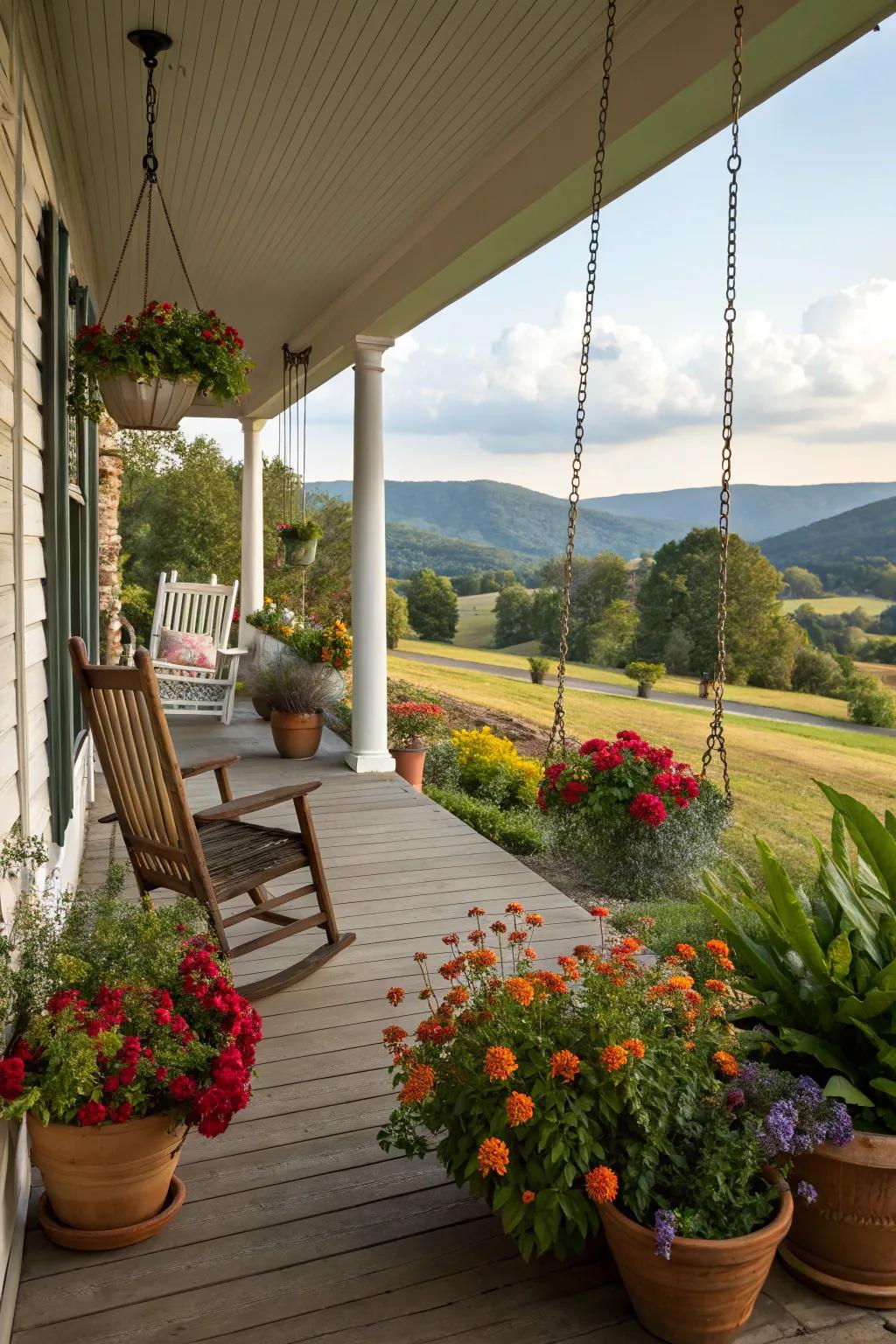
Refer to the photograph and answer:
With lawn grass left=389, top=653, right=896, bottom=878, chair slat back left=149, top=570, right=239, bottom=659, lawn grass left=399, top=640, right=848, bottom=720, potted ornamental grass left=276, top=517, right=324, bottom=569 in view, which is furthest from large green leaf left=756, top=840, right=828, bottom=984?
chair slat back left=149, top=570, right=239, bottom=659

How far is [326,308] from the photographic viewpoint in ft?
19.6

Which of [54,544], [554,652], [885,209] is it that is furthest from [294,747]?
[885,209]

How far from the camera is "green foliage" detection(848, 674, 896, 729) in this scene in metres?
6.38

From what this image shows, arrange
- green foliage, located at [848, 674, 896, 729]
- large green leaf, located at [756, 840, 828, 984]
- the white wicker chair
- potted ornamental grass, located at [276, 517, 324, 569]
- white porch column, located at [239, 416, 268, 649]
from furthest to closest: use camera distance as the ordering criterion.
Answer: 1. white porch column, located at [239, 416, 268, 649]
2. potted ornamental grass, located at [276, 517, 324, 569]
3. the white wicker chair
4. green foliage, located at [848, 674, 896, 729]
5. large green leaf, located at [756, 840, 828, 984]

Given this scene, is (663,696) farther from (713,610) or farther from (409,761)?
(409,761)

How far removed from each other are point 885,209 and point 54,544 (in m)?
9.10

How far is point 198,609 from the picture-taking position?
7.31 metres

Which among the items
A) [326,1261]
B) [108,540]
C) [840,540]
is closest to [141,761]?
[326,1261]

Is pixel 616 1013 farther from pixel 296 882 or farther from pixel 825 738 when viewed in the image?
pixel 825 738

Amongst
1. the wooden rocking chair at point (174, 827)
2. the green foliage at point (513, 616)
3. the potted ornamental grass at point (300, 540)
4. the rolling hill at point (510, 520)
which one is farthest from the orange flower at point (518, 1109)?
the green foliage at point (513, 616)

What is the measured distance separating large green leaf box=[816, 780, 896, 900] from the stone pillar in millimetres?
6669

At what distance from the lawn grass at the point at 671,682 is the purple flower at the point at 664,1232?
17.8 feet

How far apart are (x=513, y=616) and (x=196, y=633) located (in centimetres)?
343

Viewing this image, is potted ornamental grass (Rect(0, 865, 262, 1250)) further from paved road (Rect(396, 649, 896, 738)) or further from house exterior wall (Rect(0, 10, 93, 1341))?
paved road (Rect(396, 649, 896, 738))
